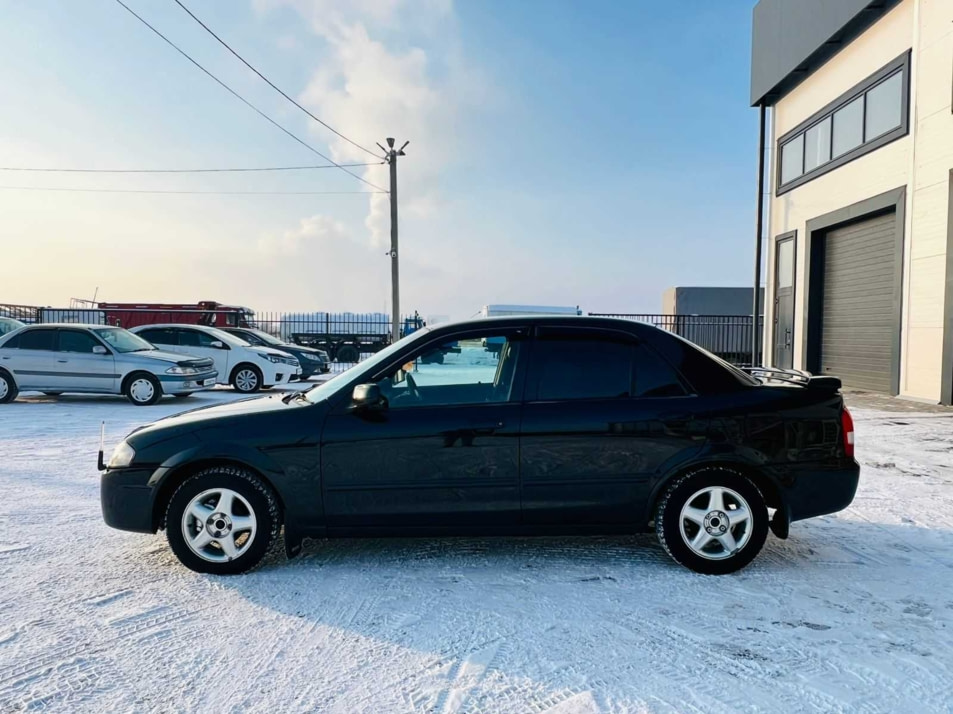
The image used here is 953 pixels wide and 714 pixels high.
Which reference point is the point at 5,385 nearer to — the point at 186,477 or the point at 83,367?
the point at 83,367

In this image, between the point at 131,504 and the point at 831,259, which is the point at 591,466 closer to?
the point at 131,504

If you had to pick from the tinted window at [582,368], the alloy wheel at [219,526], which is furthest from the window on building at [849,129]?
the alloy wheel at [219,526]

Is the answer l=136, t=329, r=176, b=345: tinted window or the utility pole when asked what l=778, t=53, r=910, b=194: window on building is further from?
l=136, t=329, r=176, b=345: tinted window

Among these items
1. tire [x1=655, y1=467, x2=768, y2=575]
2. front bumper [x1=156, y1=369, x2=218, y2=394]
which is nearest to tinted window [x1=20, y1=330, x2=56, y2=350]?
front bumper [x1=156, y1=369, x2=218, y2=394]

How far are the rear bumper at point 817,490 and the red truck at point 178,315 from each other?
24102 millimetres

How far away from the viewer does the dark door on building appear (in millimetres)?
17781

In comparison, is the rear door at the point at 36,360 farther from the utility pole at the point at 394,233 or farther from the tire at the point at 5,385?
the utility pole at the point at 394,233

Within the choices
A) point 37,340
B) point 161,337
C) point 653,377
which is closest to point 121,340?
point 37,340

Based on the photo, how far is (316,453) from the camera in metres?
→ 3.65

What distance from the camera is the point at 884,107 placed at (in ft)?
45.5

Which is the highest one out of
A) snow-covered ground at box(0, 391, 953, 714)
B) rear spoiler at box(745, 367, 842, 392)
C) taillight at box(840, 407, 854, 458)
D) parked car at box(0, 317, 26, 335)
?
parked car at box(0, 317, 26, 335)

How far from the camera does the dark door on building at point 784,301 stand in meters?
17.8

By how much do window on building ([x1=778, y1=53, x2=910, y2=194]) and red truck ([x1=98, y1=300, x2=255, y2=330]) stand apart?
20701mm

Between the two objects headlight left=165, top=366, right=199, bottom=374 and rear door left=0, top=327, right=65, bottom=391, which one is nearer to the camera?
headlight left=165, top=366, right=199, bottom=374
